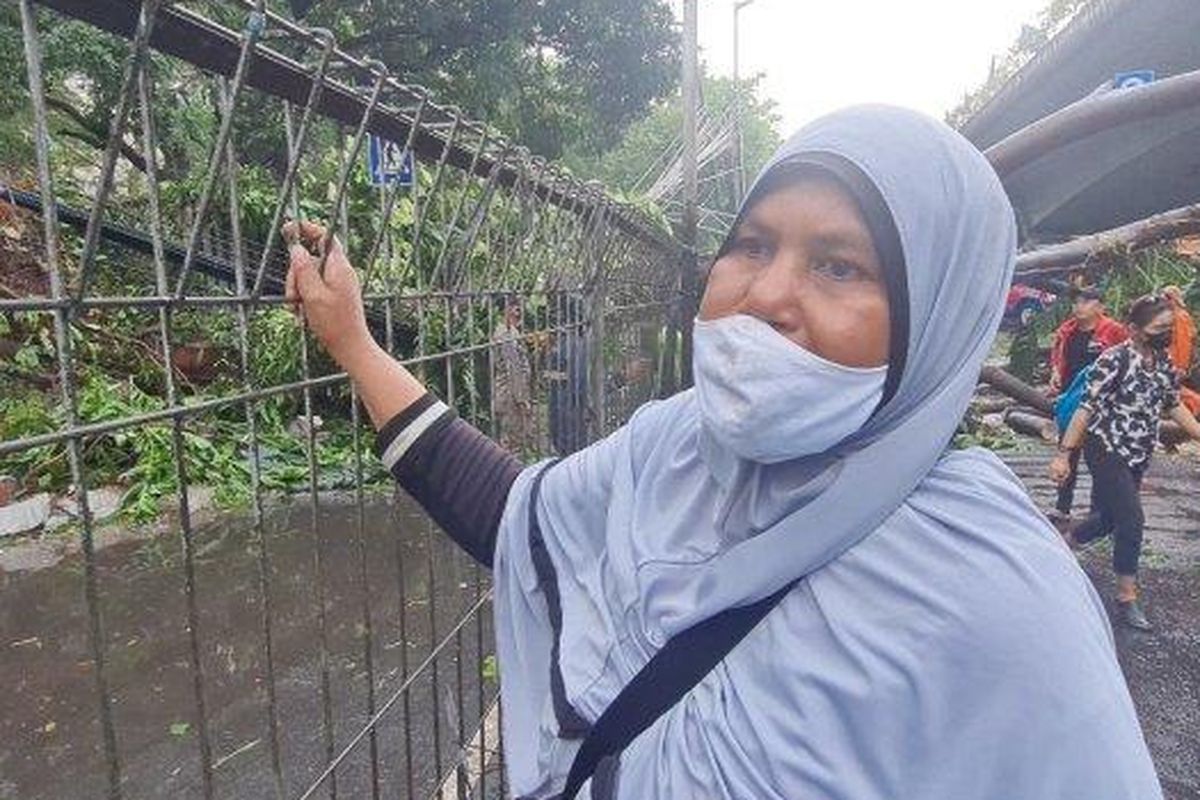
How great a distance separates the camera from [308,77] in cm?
125

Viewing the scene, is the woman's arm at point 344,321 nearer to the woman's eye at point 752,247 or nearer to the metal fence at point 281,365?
the metal fence at point 281,365

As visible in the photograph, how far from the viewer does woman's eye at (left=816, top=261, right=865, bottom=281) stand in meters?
1.02

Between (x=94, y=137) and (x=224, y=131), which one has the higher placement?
(x=94, y=137)

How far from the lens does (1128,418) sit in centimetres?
471

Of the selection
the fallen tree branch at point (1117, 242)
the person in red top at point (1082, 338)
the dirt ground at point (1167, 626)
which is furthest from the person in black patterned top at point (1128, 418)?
the person in red top at point (1082, 338)

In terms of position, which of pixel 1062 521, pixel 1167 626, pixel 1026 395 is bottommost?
pixel 1167 626

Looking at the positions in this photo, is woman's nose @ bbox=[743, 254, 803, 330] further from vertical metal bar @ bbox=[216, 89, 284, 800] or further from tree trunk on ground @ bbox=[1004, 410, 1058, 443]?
tree trunk on ground @ bbox=[1004, 410, 1058, 443]

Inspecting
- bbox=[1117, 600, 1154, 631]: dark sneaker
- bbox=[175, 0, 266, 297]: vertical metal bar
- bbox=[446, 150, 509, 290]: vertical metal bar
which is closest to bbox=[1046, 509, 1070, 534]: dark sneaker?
bbox=[1117, 600, 1154, 631]: dark sneaker

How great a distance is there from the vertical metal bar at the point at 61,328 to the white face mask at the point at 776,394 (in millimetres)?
701

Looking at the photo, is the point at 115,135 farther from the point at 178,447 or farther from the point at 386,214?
the point at 386,214

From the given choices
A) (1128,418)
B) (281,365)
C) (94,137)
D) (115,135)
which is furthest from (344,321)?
(1128,418)

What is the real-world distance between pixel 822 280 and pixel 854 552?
1.07 ft

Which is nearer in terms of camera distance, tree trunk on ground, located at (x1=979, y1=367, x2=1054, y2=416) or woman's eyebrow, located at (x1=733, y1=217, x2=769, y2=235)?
woman's eyebrow, located at (x1=733, y1=217, x2=769, y2=235)

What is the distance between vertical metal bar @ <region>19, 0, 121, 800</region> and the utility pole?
215 inches
